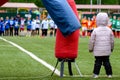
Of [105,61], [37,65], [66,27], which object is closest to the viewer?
[66,27]

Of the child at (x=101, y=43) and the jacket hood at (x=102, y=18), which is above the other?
the jacket hood at (x=102, y=18)

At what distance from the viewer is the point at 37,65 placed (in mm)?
14195

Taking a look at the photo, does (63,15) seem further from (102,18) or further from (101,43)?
(101,43)

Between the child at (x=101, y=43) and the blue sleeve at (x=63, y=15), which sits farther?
the child at (x=101, y=43)

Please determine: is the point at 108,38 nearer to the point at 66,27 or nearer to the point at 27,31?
the point at 66,27

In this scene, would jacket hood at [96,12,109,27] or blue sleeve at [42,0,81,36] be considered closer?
blue sleeve at [42,0,81,36]

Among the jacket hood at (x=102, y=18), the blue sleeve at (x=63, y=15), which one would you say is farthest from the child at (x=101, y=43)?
the blue sleeve at (x=63, y=15)

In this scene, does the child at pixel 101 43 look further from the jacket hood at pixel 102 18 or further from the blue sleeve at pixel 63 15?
the blue sleeve at pixel 63 15

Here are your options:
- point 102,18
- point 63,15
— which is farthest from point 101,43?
point 63,15

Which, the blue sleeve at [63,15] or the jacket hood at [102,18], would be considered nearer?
the blue sleeve at [63,15]

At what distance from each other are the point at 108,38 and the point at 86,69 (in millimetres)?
2445

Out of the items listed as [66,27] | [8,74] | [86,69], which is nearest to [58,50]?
[66,27]

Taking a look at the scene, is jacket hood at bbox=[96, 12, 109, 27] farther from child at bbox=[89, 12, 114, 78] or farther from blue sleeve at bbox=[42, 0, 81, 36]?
blue sleeve at bbox=[42, 0, 81, 36]

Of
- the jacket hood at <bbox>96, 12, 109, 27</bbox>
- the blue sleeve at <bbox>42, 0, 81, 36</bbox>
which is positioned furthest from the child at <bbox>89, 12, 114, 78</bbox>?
the blue sleeve at <bbox>42, 0, 81, 36</bbox>
